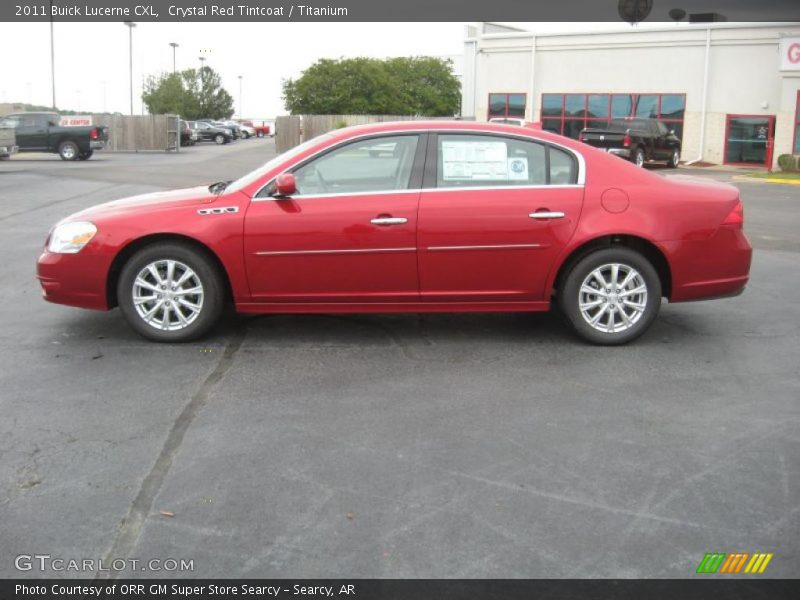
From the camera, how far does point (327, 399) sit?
5.47 m

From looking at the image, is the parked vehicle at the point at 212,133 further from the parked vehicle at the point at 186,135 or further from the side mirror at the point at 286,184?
the side mirror at the point at 286,184

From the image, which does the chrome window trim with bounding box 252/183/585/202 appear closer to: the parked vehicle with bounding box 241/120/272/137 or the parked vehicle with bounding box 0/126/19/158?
the parked vehicle with bounding box 0/126/19/158

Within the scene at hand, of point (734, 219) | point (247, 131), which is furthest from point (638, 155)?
point (247, 131)

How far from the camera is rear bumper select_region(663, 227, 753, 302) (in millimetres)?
6645

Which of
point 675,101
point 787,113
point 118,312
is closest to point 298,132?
point 675,101

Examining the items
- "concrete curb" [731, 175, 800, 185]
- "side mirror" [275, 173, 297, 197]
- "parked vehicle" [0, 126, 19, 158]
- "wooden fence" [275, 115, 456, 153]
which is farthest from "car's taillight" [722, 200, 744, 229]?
"wooden fence" [275, 115, 456, 153]

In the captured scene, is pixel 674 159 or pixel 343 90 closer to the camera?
pixel 674 159

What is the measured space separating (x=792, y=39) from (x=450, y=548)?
2990 centimetres

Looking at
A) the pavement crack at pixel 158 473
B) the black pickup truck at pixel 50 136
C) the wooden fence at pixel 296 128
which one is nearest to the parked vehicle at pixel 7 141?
the black pickup truck at pixel 50 136

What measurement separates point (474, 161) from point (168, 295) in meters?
2.40

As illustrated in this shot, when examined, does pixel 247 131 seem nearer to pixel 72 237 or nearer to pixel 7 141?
pixel 7 141

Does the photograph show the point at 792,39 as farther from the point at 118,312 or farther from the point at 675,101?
the point at 118,312

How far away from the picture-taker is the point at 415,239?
646 centimetres

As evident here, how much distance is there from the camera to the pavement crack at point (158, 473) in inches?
143
